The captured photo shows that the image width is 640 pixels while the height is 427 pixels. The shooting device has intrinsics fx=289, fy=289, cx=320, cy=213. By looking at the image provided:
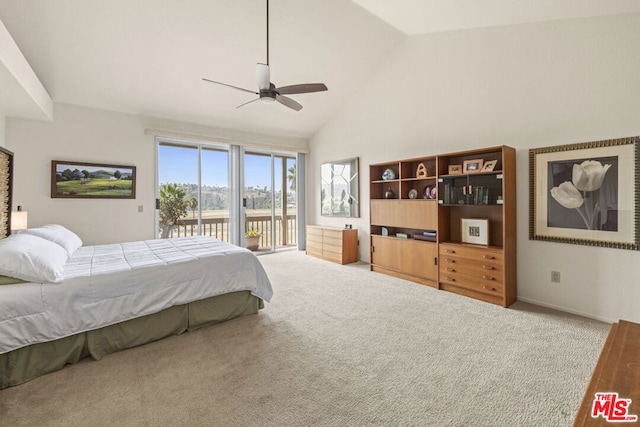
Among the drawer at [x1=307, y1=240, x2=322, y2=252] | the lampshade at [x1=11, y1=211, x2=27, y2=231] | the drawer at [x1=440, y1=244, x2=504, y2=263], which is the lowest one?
the drawer at [x1=307, y1=240, x2=322, y2=252]

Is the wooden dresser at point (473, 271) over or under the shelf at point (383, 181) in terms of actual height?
under

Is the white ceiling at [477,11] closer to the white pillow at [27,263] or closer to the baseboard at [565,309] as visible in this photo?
the baseboard at [565,309]

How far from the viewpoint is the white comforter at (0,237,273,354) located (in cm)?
197

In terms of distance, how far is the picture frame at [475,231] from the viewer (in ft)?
11.9

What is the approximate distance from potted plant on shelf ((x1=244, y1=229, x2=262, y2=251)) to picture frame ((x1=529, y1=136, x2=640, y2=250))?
5.01 m

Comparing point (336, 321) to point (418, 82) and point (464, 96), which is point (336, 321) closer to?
point (464, 96)

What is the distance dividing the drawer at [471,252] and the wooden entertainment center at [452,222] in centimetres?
1

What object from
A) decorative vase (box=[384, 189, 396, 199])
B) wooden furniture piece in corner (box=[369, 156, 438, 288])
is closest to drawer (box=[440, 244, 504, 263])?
wooden furniture piece in corner (box=[369, 156, 438, 288])

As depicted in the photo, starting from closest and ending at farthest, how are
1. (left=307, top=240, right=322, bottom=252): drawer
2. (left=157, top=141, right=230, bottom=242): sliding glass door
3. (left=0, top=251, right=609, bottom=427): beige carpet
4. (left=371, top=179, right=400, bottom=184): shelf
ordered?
1. (left=0, top=251, right=609, bottom=427): beige carpet
2. (left=371, top=179, right=400, bottom=184): shelf
3. (left=157, top=141, right=230, bottom=242): sliding glass door
4. (left=307, top=240, right=322, bottom=252): drawer

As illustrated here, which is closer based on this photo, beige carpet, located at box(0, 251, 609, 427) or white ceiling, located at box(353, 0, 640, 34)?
beige carpet, located at box(0, 251, 609, 427)

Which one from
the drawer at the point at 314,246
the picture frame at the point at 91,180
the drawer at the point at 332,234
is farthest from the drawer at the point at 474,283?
the picture frame at the point at 91,180

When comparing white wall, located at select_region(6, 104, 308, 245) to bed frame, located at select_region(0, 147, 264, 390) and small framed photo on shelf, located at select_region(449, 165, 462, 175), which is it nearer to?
bed frame, located at select_region(0, 147, 264, 390)

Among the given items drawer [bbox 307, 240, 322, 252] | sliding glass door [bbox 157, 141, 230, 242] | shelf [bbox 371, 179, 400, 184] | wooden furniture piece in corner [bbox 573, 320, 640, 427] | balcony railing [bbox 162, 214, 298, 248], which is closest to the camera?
wooden furniture piece in corner [bbox 573, 320, 640, 427]

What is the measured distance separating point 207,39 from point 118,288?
10.7 ft
